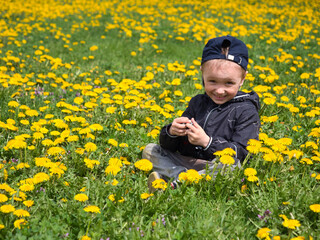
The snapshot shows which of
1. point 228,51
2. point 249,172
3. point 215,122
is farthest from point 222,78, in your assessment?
point 249,172

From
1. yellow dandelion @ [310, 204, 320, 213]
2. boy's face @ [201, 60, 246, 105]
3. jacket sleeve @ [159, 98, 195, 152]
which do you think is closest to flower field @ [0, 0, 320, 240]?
yellow dandelion @ [310, 204, 320, 213]

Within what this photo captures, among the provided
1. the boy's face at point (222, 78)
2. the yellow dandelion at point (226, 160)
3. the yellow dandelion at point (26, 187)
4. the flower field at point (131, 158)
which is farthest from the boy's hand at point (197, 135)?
the yellow dandelion at point (26, 187)

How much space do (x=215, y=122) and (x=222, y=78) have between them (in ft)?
1.35

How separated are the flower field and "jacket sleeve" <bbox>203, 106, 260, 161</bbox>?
0.11 metres

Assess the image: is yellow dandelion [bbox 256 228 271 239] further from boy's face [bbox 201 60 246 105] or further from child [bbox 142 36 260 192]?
boy's face [bbox 201 60 246 105]

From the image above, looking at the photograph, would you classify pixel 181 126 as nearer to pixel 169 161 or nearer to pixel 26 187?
pixel 169 161

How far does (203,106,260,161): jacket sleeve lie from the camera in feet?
9.06

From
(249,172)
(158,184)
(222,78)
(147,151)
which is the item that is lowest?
(147,151)

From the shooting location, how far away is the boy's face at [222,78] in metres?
2.88

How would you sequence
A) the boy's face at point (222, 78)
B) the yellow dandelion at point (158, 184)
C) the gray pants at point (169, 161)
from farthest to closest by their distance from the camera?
the gray pants at point (169, 161), the boy's face at point (222, 78), the yellow dandelion at point (158, 184)

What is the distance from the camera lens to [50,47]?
752cm

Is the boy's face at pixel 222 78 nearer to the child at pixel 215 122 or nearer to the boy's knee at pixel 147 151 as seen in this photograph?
the child at pixel 215 122

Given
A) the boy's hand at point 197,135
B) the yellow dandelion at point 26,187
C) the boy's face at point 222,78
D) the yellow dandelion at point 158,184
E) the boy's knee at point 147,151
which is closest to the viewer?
the yellow dandelion at point 26,187

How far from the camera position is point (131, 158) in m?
3.35
